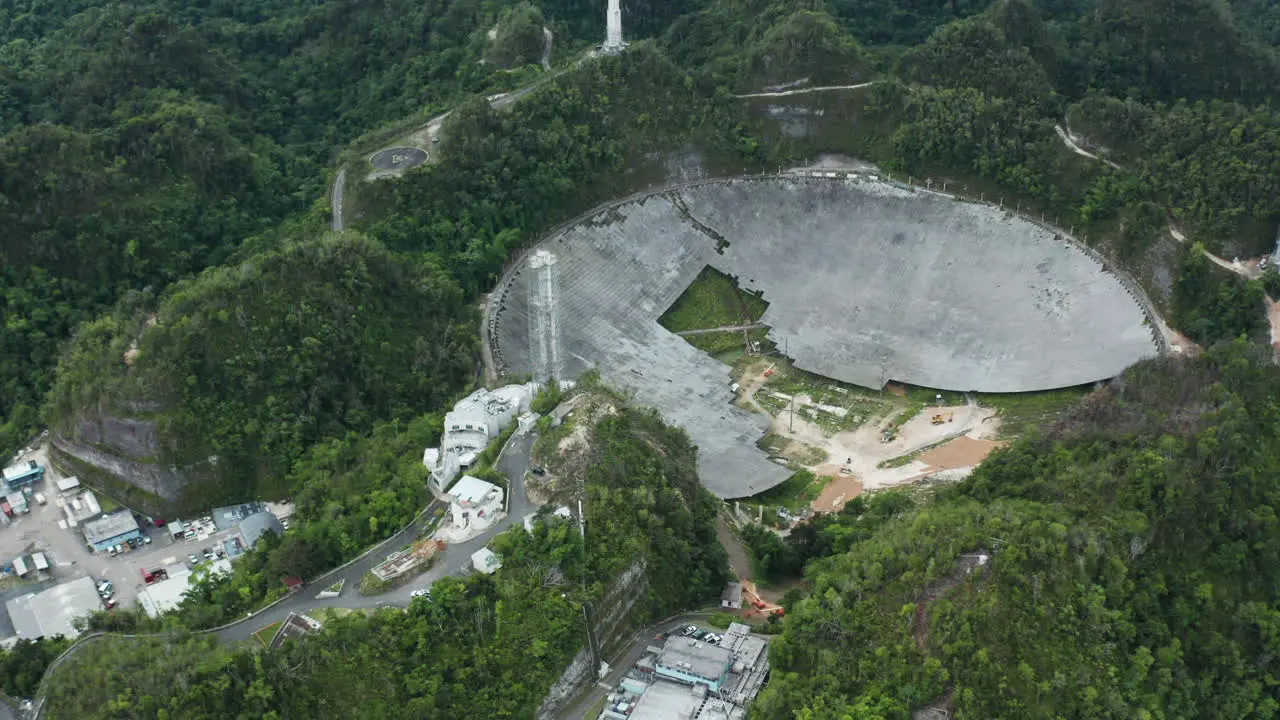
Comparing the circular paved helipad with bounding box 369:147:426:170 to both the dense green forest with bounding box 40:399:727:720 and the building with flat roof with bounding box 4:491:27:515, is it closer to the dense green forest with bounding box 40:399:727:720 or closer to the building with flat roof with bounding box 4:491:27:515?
the building with flat roof with bounding box 4:491:27:515

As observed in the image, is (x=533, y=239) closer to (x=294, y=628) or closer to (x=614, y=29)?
(x=614, y=29)

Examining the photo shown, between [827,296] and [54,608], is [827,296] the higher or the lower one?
the lower one

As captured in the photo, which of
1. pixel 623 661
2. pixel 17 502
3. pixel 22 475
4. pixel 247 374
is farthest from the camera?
pixel 22 475

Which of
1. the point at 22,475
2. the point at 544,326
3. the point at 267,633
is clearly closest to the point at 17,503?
the point at 22,475

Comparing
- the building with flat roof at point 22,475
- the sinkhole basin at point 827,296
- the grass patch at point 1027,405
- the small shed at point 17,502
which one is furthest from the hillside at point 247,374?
the grass patch at point 1027,405

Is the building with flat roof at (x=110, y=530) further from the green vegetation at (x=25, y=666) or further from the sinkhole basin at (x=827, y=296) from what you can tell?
the sinkhole basin at (x=827, y=296)

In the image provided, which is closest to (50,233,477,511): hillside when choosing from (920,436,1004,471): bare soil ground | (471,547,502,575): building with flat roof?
(471,547,502,575): building with flat roof

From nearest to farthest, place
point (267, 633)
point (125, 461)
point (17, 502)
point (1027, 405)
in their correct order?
point (267, 633) < point (125, 461) < point (17, 502) < point (1027, 405)
